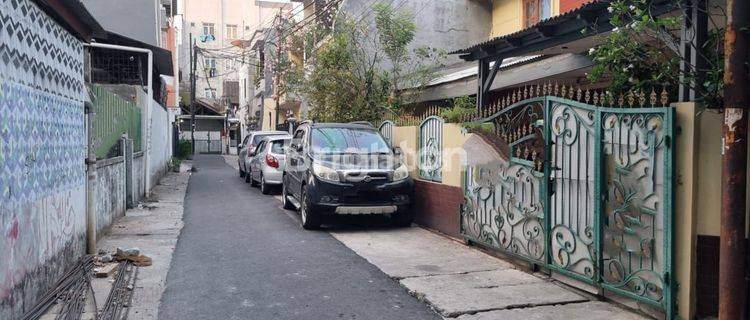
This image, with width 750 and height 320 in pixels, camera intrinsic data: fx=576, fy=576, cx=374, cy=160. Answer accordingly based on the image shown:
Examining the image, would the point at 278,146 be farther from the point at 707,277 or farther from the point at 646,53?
the point at 707,277

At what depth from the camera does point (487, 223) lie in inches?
298

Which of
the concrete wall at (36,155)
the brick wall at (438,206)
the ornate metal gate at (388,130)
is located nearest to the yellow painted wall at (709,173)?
the brick wall at (438,206)

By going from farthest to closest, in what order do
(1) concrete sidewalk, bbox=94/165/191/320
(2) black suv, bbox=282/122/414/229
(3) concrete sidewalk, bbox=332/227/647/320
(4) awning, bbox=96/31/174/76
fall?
(4) awning, bbox=96/31/174/76
(2) black suv, bbox=282/122/414/229
(1) concrete sidewalk, bbox=94/165/191/320
(3) concrete sidewalk, bbox=332/227/647/320

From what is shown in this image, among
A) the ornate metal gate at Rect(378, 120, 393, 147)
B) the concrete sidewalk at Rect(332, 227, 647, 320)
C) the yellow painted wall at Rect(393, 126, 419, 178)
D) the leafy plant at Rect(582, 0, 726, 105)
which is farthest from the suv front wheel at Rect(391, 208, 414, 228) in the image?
the leafy plant at Rect(582, 0, 726, 105)

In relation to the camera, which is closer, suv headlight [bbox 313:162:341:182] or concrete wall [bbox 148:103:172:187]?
suv headlight [bbox 313:162:341:182]

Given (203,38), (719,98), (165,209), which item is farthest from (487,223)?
(203,38)

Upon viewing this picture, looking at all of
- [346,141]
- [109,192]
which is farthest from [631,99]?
[109,192]

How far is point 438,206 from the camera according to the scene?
931 cm

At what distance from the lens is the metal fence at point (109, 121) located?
29.0ft

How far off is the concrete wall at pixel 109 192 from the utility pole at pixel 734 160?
7.75 meters

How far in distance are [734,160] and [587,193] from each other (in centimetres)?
184

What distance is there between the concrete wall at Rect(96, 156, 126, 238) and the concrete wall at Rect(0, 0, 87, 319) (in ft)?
5.42

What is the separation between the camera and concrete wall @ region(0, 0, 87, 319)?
451cm

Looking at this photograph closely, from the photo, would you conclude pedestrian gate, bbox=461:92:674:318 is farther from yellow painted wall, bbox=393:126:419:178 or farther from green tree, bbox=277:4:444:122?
green tree, bbox=277:4:444:122
